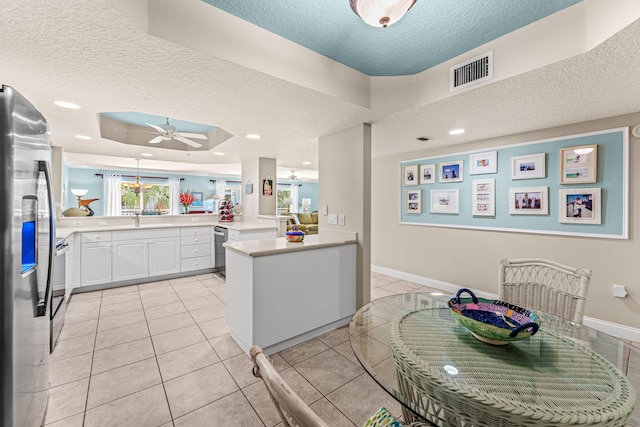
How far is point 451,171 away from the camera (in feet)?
12.6

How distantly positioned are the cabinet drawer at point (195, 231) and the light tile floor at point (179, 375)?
64.0 inches

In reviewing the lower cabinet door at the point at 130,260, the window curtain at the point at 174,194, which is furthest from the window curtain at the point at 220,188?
the lower cabinet door at the point at 130,260

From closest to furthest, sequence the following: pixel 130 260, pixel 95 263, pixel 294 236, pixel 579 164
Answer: pixel 294 236
pixel 579 164
pixel 95 263
pixel 130 260

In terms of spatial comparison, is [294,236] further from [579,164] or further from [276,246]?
[579,164]

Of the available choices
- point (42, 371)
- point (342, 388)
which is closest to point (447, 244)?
point (342, 388)

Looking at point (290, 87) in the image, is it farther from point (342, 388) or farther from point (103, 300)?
point (103, 300)

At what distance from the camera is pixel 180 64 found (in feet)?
5.65

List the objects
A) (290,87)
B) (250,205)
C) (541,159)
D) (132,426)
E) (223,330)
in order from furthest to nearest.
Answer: (250,205), (541,159), (223,330), (290,87), (132,426)

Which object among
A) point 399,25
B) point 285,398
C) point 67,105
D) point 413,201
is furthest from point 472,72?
point 67,105

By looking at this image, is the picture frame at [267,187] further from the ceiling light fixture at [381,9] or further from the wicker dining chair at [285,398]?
the wicker dining chair at [285,398]

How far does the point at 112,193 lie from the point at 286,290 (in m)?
8.97

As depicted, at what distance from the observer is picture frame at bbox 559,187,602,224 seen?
105 inches

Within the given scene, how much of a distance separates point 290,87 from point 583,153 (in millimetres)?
3092

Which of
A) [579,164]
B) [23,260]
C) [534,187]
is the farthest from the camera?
[534,187]
